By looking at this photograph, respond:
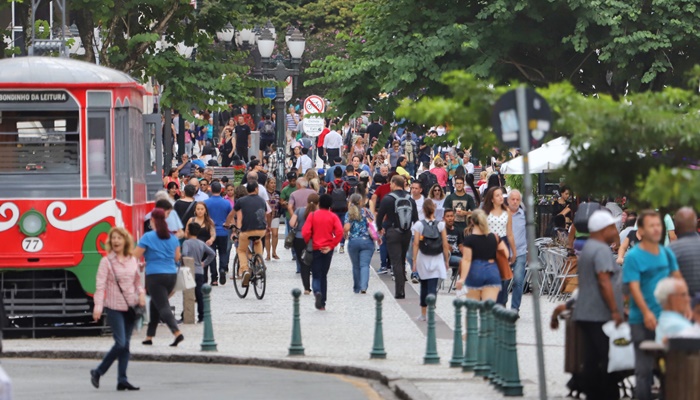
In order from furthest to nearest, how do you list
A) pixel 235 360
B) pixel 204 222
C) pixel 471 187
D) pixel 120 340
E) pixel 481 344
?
pixel 471 187, pixel 204 222, pixel 235 360, pixel 481 344, pixel 120 340

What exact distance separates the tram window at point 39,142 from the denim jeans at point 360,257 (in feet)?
20.0

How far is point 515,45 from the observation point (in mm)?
35094

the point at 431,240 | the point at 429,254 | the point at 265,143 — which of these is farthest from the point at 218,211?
the point at 265,143

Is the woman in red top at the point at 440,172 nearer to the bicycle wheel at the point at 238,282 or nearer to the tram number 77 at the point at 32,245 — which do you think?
the bicycle wheel at the point at 238,282

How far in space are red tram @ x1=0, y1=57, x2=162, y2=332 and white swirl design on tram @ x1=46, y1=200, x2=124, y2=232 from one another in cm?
1

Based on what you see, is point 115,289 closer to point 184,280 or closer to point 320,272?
point 184,280

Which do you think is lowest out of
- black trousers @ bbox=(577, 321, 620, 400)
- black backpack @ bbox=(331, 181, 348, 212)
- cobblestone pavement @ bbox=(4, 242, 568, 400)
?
cobblestone pavement @ bbox=(4, 242, 568, 400)

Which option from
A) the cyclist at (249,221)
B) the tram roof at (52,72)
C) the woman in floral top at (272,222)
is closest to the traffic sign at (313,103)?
the woman in floral top at (272,222)

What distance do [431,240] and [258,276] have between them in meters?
3.99

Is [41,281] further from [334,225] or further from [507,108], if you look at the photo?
[507,108]

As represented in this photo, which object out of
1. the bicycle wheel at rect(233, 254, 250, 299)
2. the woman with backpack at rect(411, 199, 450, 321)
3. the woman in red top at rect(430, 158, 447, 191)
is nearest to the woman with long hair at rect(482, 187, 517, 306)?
the woman with backpack at rect(411, 199, 450, 321)

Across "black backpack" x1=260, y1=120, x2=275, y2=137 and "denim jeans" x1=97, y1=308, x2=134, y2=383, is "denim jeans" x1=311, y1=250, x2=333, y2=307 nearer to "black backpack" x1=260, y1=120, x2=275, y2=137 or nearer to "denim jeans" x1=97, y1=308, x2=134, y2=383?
"denim jeans" x1=97, y1=308, x2=134, y2=383

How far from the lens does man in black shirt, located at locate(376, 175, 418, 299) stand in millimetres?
26750

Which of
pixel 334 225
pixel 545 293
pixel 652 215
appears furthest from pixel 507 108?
pixel 545 293
